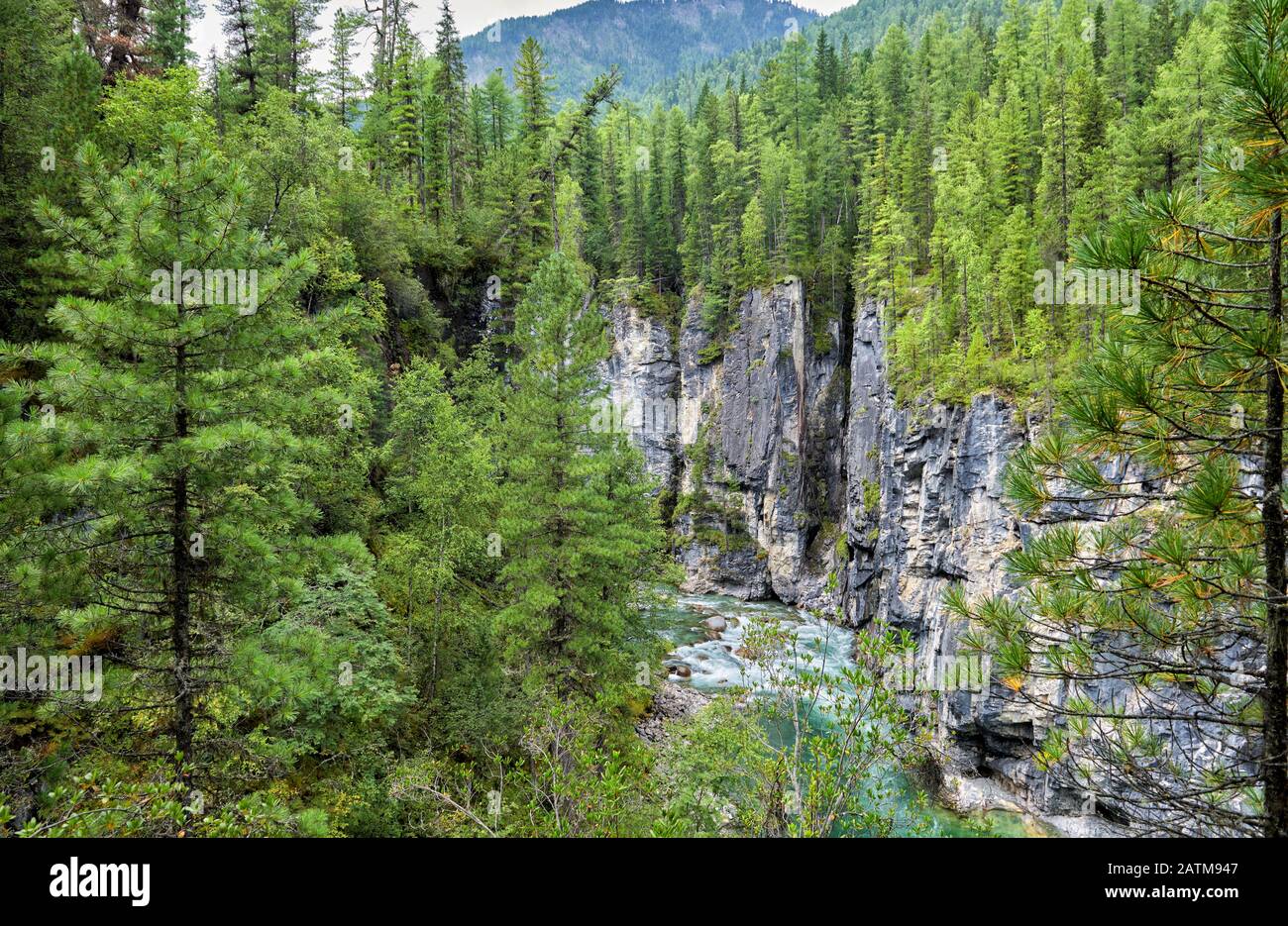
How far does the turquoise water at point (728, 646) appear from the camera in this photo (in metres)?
17.4

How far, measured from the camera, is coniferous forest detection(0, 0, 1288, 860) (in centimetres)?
404

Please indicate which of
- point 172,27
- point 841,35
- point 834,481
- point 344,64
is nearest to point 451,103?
point 344,64

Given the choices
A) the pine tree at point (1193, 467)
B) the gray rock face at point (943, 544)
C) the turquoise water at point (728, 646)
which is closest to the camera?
the pine tree at point (1193, 467)

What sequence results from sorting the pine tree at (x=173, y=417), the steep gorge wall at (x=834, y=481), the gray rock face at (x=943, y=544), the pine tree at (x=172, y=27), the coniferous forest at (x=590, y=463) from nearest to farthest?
the coniferous forest at (x=590, y=463)
the pine tree at (x=173, y=417)
the gray rock face at (x=943, y=544)
the steep gorge wall at (x=834, y=481)
the pine tree at (x=172, y=27)

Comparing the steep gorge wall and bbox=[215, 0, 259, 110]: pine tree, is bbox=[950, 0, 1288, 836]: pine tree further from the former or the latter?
bbox=[215, 0, 259, 110]: pine tree

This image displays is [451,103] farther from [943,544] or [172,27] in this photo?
[943,544]

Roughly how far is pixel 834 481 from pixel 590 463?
2897 centimetres

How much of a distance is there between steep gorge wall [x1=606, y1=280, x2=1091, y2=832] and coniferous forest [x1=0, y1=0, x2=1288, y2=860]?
0.86 feet

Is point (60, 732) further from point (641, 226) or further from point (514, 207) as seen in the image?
point (641, 226)

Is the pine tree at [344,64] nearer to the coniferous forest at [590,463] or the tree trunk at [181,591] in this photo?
the coniferous forest at [590,463]

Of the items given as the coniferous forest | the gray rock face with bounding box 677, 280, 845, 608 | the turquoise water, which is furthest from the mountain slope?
the turquoise water

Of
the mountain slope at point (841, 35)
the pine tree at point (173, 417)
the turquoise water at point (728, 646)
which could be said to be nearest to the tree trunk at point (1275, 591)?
the pine tree at point (173, 417)

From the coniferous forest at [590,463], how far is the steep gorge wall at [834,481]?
0.26 m

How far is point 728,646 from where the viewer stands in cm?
2950
